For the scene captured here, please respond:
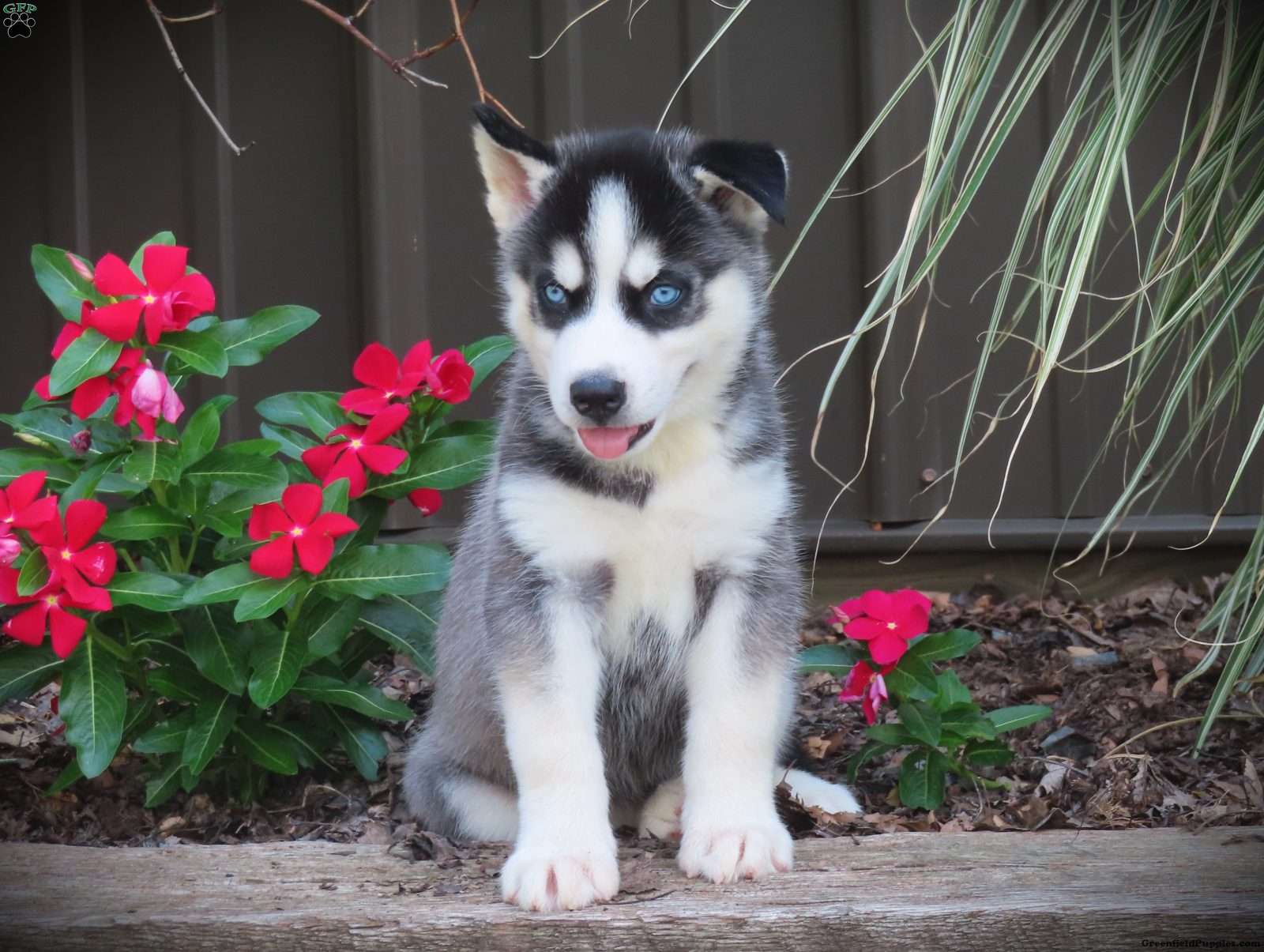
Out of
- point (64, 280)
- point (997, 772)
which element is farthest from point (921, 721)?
point (64, 280)

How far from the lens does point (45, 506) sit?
265 centimetres

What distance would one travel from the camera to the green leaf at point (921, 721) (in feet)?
9.34

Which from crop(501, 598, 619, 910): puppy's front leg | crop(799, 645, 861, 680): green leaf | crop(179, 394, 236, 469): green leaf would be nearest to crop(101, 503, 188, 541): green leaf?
crop(179, 394, 236, 469): green leaf

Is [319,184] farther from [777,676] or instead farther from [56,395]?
[777,676]

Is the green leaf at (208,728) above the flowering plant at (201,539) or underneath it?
underneath

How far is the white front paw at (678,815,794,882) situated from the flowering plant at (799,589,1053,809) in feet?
1.83

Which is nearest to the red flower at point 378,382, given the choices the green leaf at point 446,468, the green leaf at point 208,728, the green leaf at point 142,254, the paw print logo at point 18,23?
the green leaf at point 446,468

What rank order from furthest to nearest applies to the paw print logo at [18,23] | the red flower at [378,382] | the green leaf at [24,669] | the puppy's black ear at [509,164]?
the paw print logo at [18,23]
the red flower at [378,382]
the green leaf at [24,669]
the puppy's black ear at [509,164]

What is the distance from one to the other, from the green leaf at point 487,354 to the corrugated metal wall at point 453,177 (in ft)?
4.14

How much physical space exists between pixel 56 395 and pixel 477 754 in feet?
3.94

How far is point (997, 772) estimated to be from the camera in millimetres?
3154

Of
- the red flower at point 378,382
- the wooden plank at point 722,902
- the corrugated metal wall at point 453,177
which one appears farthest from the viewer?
the corrugated metal wall at point 453,177

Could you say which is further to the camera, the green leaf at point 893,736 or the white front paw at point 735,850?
the green leaf at point 893,736

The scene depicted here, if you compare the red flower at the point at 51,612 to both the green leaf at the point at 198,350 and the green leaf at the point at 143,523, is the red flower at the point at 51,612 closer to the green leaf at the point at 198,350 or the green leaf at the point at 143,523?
the green leaf at the point at 143,523
